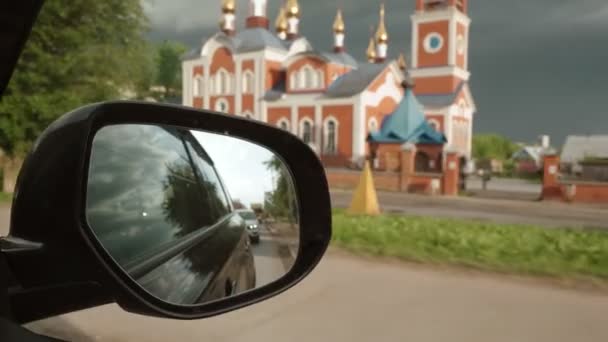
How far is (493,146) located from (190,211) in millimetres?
71888

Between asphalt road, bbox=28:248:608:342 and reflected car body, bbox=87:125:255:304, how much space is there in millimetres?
1834

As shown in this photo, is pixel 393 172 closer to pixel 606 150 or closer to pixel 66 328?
pixel 66 328

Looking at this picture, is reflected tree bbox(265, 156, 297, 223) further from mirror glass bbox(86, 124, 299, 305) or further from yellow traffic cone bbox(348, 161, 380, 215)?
yellow traffic cone bbox(348, 161, 380, 215)

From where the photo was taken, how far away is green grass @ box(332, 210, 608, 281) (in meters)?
5.17

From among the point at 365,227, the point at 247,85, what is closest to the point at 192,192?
the point at 365,227

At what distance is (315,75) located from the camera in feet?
117

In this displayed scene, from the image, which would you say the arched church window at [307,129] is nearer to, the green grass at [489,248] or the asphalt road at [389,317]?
the green grass at [489,248]

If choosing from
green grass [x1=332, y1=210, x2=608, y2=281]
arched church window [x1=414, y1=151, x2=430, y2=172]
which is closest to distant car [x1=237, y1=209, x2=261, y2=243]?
green grass [x1=332, y1=210, x2=608, y2=281]

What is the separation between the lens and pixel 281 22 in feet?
149

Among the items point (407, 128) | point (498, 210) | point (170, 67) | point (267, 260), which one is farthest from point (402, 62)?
point (267, 260)

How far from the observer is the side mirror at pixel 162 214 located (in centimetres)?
86

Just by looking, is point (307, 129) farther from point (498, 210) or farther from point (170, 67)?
point (170, 67)

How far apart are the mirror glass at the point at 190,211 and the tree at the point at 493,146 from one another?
65.8 m

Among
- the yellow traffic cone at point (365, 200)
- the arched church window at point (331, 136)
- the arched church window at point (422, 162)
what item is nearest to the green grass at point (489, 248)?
the yellow traffic cone at point (365, 200)
